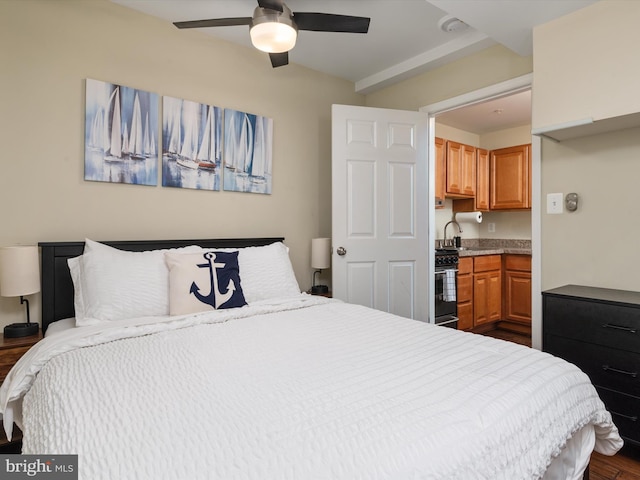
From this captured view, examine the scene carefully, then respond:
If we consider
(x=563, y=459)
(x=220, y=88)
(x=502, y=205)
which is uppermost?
(x=220, y=88)

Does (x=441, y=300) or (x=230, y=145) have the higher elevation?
(x=230, y=145)

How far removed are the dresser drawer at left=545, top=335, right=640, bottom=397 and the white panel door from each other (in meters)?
1.29

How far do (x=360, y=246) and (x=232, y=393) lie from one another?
220 centimetres

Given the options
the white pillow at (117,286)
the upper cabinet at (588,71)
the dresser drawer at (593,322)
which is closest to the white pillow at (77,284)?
the white pillow at (117,286)

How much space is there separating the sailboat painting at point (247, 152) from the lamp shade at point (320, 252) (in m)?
0.62

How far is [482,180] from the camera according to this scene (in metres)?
4.75

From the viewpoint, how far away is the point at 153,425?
33.4 inches

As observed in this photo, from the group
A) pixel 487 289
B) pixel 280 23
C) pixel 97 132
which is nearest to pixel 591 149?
pixel 280 23

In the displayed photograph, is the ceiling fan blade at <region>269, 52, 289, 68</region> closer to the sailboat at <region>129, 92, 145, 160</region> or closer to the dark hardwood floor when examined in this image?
the sailboat at <region>129, 92, 145, 160</region>

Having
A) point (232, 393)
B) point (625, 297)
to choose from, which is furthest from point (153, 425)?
point (625, 297)

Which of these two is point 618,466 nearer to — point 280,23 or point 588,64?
point 588,64

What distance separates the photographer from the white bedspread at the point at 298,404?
0.75 meters

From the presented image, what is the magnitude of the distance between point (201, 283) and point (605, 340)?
7.15 feet

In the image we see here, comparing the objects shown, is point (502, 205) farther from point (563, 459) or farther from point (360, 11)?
point (563, 459)
